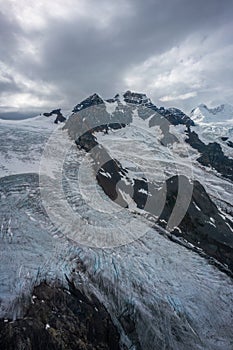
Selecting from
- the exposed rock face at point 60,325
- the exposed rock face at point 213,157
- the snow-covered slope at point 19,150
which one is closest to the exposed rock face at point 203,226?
the exposed rock face at point 60,325

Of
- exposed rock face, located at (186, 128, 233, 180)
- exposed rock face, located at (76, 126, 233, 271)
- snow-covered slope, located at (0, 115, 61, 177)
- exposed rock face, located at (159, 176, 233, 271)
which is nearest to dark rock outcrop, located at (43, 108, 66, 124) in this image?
snow-covered slope, located at (0, 115, 61, 177)

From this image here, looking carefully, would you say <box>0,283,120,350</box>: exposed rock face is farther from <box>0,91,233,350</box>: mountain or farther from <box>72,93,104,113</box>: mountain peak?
<box>72,93,104,113</box>: mountain peak

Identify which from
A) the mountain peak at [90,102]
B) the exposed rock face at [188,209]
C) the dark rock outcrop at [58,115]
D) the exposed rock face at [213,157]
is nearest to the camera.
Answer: the exposed rock face at [188,209]

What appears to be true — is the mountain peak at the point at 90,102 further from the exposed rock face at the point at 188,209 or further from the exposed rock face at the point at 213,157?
the exposed rock face at the point at 188,209

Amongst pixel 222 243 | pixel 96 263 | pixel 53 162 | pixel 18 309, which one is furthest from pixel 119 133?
A: pixel 18 309

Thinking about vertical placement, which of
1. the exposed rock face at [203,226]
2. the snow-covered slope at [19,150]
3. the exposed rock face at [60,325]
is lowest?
the exposed rock face at [60,325]

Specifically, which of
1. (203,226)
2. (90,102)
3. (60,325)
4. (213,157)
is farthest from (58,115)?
(60,325)
